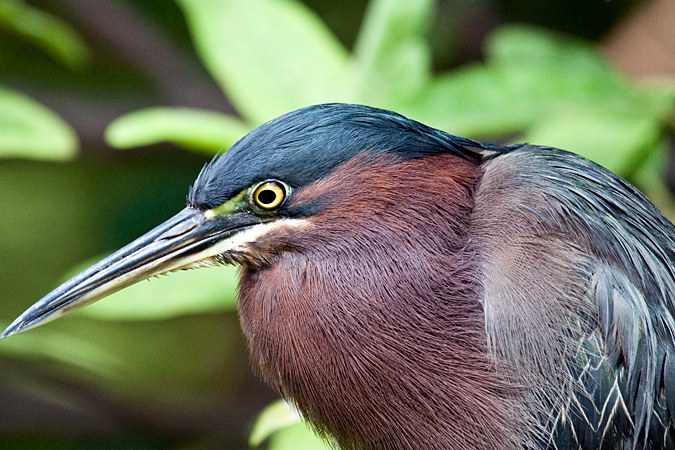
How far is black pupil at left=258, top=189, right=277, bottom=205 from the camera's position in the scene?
5.09 feet

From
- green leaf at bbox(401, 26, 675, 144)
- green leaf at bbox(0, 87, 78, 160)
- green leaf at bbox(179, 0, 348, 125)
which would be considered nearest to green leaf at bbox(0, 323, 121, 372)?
green leaf at bbox(0, 87, 78, 160)

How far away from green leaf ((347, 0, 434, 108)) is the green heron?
0.62 m

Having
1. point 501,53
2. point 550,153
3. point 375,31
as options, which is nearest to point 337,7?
point 501,53

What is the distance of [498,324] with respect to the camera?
1514 mm

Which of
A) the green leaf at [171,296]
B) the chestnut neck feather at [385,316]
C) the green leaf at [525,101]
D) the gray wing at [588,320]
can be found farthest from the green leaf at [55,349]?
the gray wing at [588,320]

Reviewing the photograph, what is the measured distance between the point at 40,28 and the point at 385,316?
2155 mm

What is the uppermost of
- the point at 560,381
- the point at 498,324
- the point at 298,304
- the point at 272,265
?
the point at 272,265

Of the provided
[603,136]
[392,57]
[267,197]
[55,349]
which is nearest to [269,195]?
[267,197]

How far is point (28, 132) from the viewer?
225 cm

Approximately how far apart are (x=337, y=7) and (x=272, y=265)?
263 cm

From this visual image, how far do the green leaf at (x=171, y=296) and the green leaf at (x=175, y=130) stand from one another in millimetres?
407

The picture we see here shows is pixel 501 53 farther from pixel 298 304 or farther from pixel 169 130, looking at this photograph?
pixel 298 304

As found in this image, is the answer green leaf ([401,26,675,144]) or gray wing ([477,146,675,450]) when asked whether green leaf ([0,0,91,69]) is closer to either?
green leaf ([401,26,675,144])

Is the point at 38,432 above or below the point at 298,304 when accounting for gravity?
above
